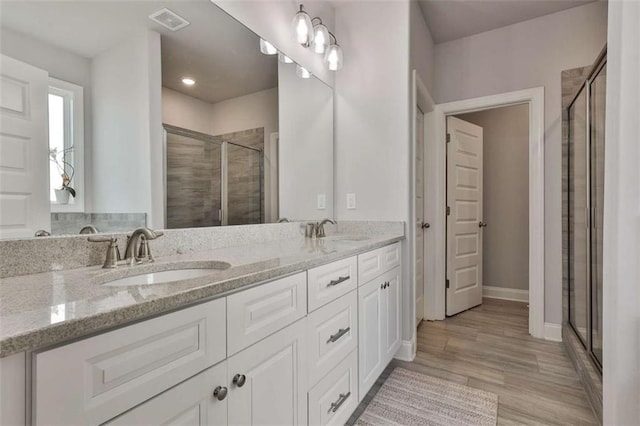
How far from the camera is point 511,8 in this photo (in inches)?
101

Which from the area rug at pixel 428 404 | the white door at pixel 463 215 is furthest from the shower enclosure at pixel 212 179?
the white door at pixel 463 215

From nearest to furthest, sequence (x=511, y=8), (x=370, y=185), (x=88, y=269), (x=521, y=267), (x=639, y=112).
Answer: (x=88, y=269)
(x=639, y=112)
(x=370, y=185)
(x=511, y=8)
(x=521, y=267)

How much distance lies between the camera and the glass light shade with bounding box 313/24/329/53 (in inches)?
84.3

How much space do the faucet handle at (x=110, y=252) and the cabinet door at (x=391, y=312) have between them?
1341mm

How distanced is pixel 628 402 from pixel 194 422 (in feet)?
5.11

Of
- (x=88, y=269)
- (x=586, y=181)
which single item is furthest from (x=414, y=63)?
(x=88, y=269)

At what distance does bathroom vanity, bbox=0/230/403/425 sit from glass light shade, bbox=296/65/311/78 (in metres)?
1.32

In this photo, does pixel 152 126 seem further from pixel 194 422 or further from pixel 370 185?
pixel 370 185

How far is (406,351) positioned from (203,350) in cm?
180

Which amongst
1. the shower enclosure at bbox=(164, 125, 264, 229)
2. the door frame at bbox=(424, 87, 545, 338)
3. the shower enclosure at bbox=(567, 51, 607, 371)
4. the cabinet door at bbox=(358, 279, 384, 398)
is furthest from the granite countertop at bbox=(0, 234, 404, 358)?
the door frame at bbox=(424, 87, 545, 338)

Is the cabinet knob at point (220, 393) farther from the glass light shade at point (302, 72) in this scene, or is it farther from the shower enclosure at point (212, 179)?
the glass light shade at point (302, 72)

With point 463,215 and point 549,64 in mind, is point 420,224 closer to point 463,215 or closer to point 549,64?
point 463,215

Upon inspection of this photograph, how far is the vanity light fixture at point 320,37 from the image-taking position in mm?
2141

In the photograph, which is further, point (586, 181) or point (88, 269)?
point (586, 181)
